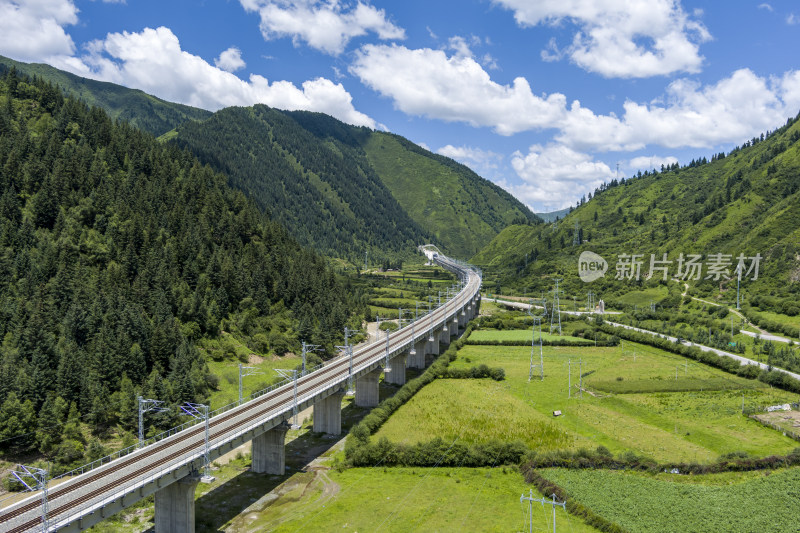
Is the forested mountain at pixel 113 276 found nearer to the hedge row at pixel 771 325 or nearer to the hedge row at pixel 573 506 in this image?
the hedge row at pixel 573 506

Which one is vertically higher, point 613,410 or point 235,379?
point 235,379

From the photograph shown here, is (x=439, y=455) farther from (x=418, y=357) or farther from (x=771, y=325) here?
(x=771, y=325)

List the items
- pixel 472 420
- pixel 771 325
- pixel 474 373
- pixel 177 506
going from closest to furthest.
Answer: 1. pixel 177 506
2. pixel 472 420
3. pixel 474 373
4. pixel 771 325

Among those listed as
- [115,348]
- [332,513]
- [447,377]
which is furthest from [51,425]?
[447,377]

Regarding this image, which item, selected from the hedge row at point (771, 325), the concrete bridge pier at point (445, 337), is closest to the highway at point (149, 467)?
the concrete bridge pier at point (445, 337)

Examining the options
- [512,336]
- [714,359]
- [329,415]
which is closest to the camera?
[329,415]

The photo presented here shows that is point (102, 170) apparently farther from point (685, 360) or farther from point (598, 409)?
point (685, 360)

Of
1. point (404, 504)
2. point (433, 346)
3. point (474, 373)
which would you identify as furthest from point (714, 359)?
point (404, 504)
